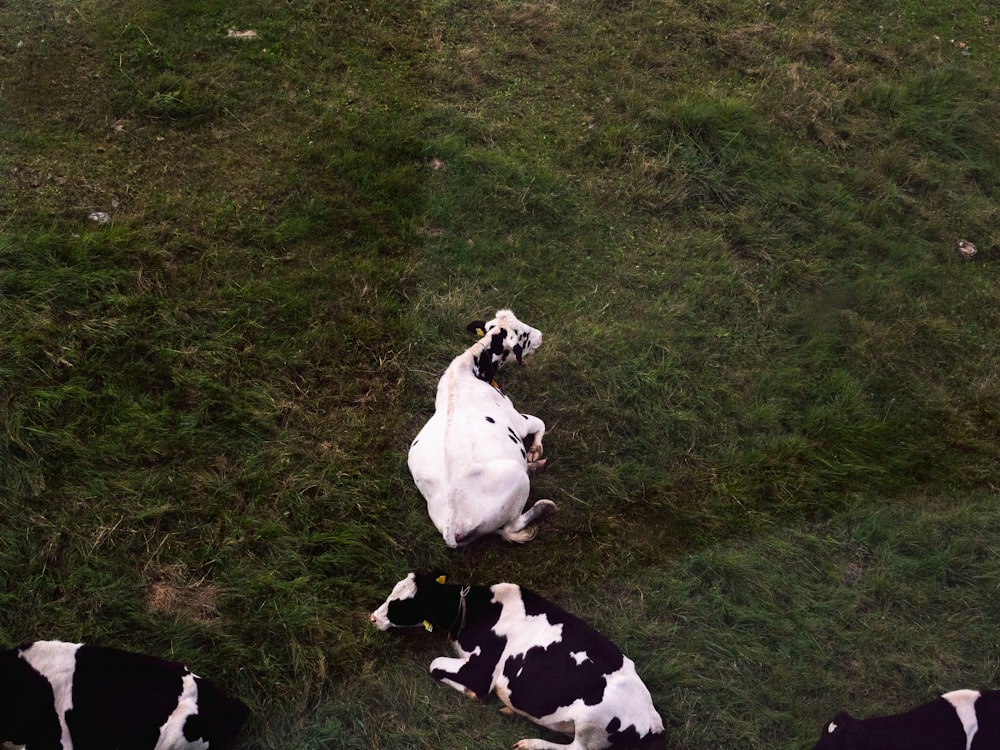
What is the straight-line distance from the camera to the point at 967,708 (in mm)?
3807

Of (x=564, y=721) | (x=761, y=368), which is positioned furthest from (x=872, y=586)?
(x=564, y=721)

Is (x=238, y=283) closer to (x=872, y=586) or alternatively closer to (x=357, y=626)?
(x=357, y=626)

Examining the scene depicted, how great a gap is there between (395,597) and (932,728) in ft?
8.64

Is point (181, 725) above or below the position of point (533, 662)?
below

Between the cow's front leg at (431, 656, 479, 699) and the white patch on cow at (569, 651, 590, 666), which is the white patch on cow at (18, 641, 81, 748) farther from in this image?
the white patch on cow at (569, 651, 590, 666)

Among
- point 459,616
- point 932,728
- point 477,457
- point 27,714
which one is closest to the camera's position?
point 27,714

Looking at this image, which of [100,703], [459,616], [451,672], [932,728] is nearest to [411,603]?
[459,616]

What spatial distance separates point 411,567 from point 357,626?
0.43 meters

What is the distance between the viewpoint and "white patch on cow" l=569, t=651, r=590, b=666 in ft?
12.5

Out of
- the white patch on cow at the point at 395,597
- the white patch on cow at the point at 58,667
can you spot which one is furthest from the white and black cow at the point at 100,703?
the white patch on cow at the point at 395,597

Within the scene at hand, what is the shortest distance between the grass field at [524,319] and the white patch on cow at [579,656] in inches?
19.0

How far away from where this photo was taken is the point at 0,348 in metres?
4.87

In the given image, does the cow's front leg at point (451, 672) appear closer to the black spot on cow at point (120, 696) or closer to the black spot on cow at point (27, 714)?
the black spot on cow at point (120, 696)

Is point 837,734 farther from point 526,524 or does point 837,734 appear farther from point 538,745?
point 526,524
